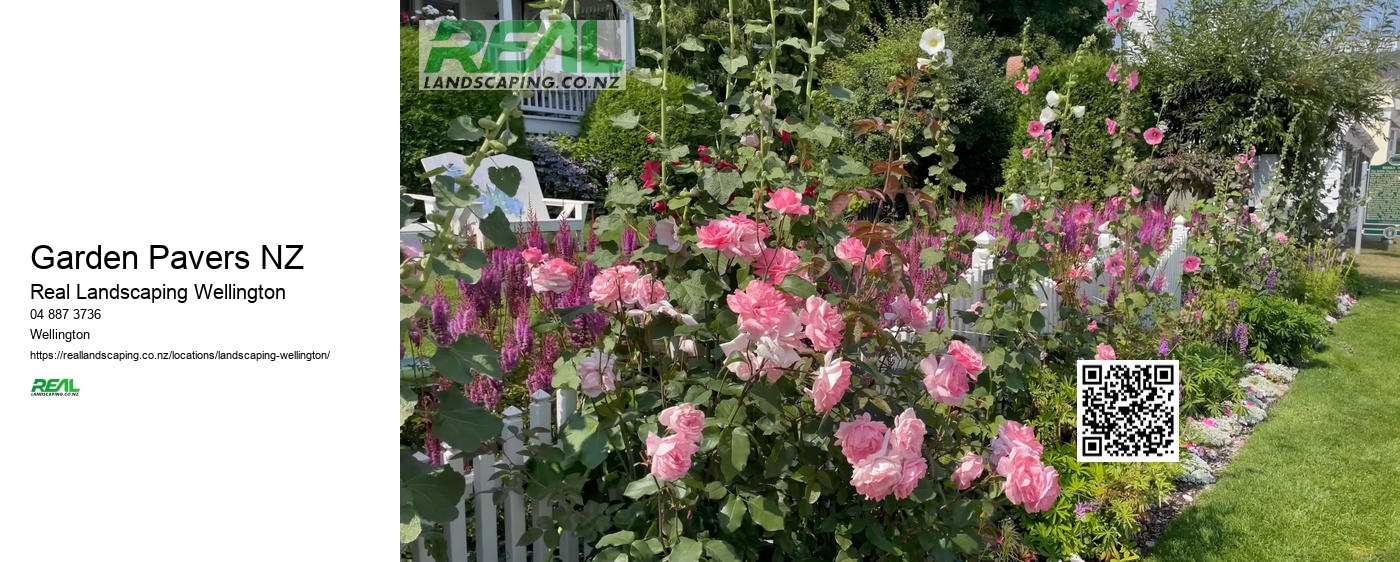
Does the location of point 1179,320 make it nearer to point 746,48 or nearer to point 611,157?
point 746,48

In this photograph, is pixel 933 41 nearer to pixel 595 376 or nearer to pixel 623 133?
pixel 595 376

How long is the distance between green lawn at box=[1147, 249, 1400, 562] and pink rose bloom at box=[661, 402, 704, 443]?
1.81 m

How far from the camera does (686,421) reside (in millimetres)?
1285

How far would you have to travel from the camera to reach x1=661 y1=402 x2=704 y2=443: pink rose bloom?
50.3 inches

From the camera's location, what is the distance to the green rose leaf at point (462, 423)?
47.1 inches

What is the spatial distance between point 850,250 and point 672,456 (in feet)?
1.67

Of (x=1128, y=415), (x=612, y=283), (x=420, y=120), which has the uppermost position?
(x=420, y=120)

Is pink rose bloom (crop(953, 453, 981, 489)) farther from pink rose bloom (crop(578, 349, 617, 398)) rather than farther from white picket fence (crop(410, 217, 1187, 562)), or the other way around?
white picket fence (crop(410, 217, 1187, 562))

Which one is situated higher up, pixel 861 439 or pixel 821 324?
pixel 821 324

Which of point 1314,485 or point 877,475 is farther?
point 1314,485

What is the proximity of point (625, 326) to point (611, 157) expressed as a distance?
7.72m
